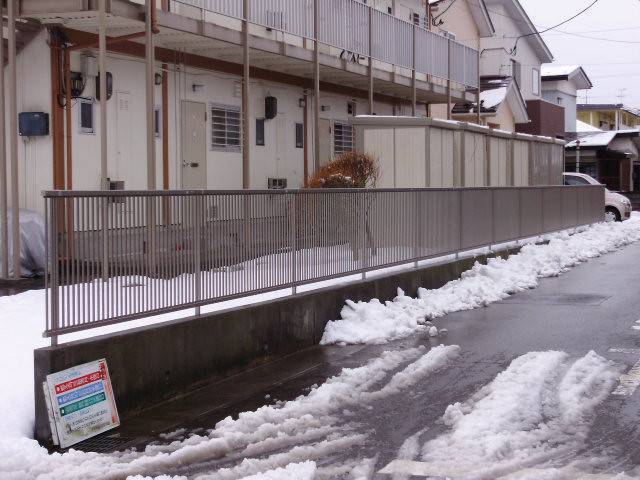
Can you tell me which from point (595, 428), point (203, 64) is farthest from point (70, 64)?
point (595, 428)

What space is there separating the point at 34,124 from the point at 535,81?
3610cm

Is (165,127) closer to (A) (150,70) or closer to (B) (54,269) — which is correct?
(A) (150,70)

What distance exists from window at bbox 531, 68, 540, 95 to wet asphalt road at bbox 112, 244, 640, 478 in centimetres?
3305

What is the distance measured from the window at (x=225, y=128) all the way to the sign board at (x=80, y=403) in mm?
11505

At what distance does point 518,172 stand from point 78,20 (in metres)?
13.2

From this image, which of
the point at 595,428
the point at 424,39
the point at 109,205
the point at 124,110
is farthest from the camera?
the point at 424,39

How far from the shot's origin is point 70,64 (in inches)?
574

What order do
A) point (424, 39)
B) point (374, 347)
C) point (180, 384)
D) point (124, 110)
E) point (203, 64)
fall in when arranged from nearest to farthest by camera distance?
1. point (180, 384)
2. point (374, 347)
3. point (124, 110)
4. point (203, 64)
5. point (424, 39)

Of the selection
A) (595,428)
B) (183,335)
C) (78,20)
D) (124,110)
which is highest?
(78,20)

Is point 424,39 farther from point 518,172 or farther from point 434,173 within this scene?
point 434,173

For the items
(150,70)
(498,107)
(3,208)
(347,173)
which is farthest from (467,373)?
(498,107)

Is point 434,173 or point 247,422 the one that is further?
point 434,173

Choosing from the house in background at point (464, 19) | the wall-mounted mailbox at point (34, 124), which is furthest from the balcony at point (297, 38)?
the house in background at point (464, 19)

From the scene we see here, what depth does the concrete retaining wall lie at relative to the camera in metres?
7.04
